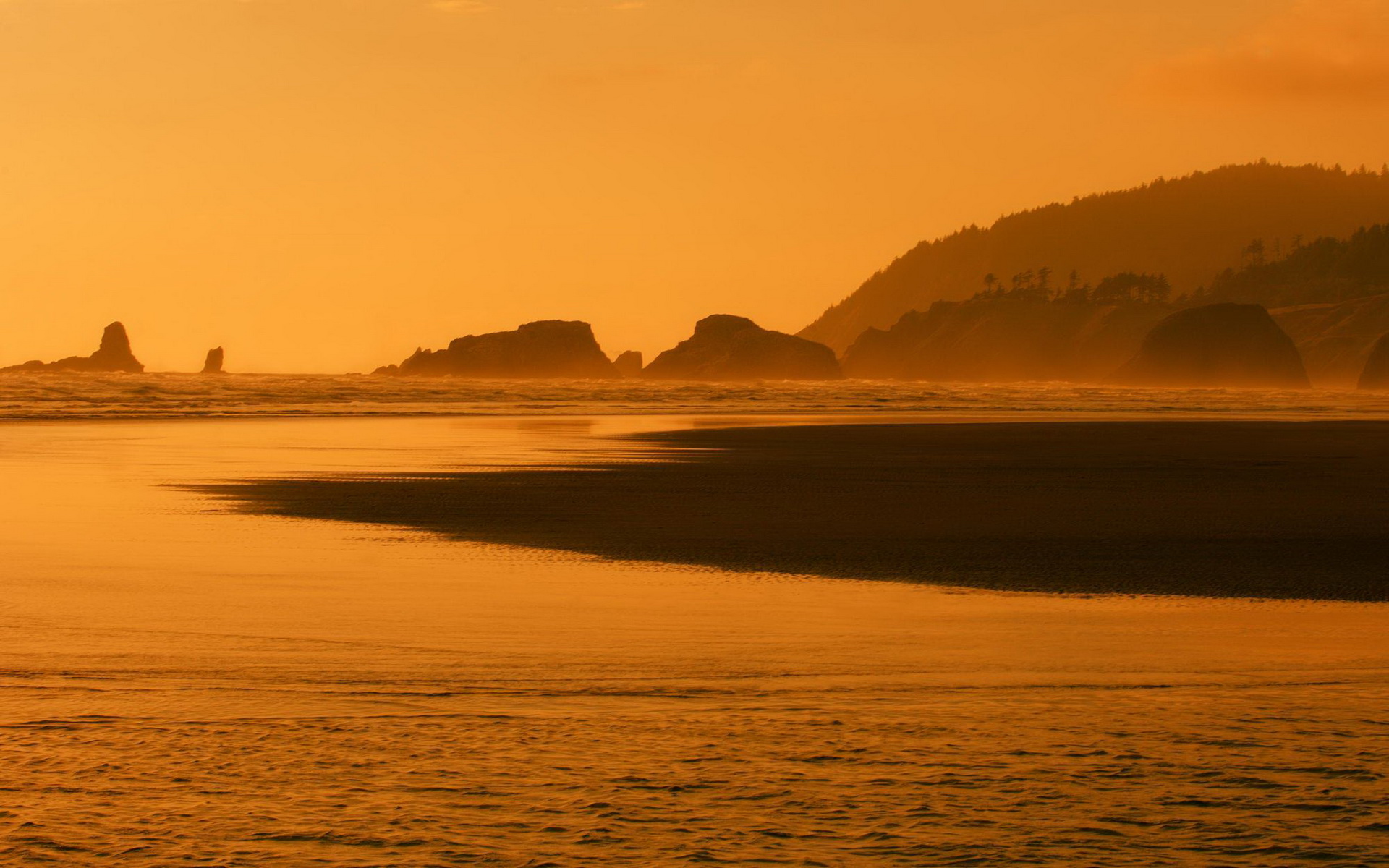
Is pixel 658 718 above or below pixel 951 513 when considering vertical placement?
below

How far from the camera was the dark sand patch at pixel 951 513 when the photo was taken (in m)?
12.6

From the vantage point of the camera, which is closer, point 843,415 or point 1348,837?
point 1348,837

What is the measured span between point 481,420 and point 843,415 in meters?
15.5

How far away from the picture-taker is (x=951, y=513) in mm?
17625

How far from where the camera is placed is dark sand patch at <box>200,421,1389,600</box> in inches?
495

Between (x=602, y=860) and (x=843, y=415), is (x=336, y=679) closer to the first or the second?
(x=602, y=860)

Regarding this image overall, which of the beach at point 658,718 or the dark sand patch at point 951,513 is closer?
the beach at point 658,718

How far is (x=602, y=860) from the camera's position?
473 centimetres

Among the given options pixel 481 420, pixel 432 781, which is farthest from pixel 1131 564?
pixel 481 420

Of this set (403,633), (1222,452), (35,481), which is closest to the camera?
(403,633)

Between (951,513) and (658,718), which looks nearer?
(658,718)

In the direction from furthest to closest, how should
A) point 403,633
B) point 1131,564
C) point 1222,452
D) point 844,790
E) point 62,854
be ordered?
1. point 1222,452
2. point 1131,564
3. point 403,633
4. point 844,790
5. point 62,854

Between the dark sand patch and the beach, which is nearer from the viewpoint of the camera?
the beach

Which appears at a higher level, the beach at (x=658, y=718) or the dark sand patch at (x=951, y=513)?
the dark sand patch at (x=951, y=513)
